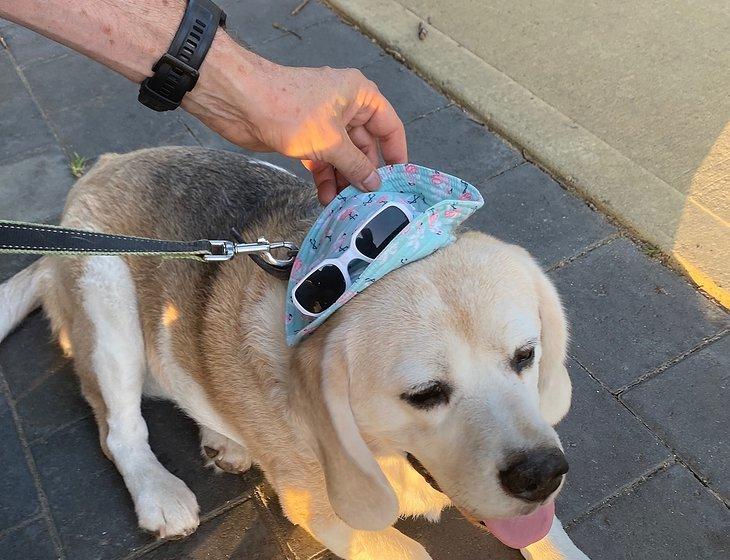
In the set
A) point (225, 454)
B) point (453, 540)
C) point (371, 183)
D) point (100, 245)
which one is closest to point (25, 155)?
point (225, 454)

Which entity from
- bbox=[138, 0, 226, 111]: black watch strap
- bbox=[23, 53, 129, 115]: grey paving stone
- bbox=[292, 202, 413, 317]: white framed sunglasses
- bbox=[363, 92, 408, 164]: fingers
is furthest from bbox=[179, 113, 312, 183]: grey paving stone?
bbox=[292, 202, 413, 317]: white framed sunglasses

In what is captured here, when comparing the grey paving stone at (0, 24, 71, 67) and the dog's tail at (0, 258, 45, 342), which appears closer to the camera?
the dog's tail at (0, 258, 45, 342)

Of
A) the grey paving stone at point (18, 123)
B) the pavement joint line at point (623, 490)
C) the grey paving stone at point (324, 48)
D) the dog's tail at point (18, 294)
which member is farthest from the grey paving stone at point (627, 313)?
the grey paving stone at point (18, 123)

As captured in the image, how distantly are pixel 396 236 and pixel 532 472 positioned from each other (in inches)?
28.0

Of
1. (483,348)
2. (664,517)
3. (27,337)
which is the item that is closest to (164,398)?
(27,337)

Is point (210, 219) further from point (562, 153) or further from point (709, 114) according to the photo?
point (709, 114)

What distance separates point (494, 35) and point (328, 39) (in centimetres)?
119

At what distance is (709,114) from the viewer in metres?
4.26

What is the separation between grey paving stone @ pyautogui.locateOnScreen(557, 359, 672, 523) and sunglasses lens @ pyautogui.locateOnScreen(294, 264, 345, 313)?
131 cm

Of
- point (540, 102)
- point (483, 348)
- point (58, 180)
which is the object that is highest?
point (483, 348)

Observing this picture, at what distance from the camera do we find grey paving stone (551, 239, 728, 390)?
3143 mm

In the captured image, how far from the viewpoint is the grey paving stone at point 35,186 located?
4.08 m

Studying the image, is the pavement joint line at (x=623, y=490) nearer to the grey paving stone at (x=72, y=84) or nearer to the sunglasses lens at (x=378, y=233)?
the sunglasses lens at (x=378, y=233)

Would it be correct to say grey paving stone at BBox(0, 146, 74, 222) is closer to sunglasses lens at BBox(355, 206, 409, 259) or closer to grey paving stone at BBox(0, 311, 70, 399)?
grey paving stone at BBox(0, 311, 70, 399)
